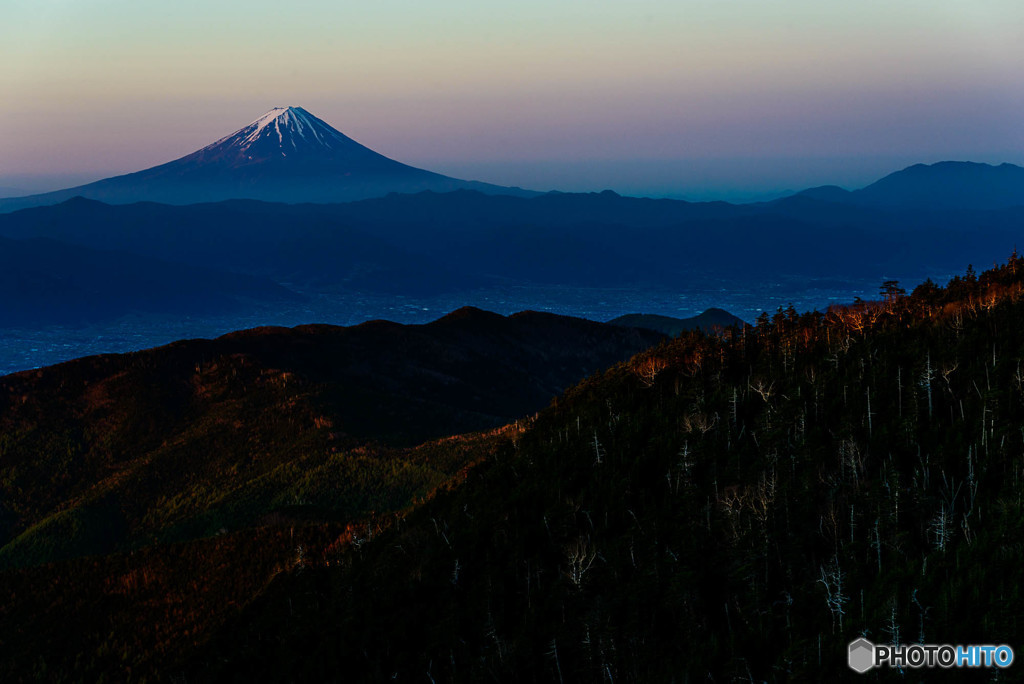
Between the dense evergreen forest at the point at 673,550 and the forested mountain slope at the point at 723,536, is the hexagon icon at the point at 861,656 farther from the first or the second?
the forested mountain slope at the point at 723,536

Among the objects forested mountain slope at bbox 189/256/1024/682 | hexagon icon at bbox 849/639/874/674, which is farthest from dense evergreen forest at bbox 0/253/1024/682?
hexagon icon at bbox 849/639/874/674

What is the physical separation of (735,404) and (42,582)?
184ft

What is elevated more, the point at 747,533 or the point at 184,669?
the point at 747,533

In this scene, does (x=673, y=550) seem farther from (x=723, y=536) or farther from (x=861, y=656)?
(x=861, y=656)

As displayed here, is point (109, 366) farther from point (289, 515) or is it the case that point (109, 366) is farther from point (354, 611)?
point (354, 611)

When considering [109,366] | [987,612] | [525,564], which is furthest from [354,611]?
[109,366]

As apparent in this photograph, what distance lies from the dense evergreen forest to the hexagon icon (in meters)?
0.44

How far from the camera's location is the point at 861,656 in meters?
27.6

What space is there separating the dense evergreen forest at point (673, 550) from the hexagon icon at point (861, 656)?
44cm

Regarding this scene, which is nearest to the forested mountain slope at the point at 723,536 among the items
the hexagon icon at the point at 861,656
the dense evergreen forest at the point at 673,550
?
the dense evergreen forest at the point at 673,550

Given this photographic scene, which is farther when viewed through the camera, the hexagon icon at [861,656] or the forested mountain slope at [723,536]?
Answer: the forested mountain slope at [723,536]

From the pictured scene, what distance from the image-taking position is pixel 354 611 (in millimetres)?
46750

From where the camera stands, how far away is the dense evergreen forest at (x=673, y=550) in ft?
105

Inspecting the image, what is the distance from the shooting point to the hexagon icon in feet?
89.9
